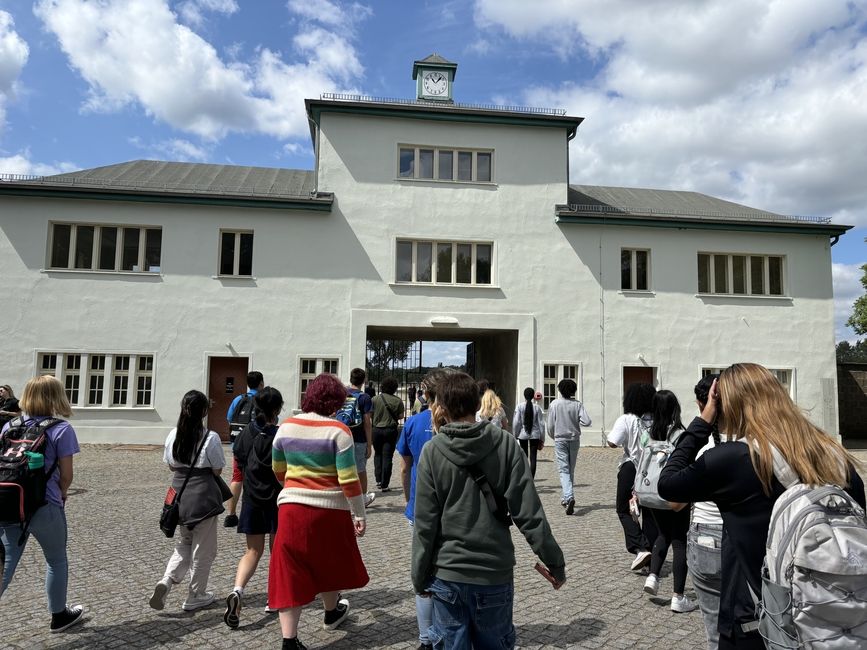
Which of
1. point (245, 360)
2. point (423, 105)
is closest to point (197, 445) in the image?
point (245, 360)

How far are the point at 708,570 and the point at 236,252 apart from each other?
16612 millimetres

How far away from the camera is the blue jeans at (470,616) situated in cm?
300

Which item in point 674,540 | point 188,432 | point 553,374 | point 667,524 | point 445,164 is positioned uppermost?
point 445,164

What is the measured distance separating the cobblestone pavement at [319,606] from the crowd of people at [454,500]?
19cm

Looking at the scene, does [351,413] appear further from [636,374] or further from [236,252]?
[636,374]

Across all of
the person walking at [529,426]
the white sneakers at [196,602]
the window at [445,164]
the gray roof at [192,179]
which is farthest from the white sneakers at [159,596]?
the window at [445,164]

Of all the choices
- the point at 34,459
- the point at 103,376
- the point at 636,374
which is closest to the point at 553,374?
the point at 636,374

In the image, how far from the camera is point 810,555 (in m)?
2.31

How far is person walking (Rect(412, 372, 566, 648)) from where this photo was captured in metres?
3.00

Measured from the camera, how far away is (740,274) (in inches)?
792

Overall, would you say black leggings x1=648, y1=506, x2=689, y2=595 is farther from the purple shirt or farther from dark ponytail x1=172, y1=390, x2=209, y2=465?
the purple shirt

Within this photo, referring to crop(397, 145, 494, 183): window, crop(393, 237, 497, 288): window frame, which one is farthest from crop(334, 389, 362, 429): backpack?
crop(397, 145, 494, 183): window

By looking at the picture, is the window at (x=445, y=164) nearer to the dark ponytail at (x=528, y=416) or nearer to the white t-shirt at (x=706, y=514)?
the dark ponytail at (x=528, y=416)

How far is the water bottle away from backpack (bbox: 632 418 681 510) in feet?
15.6
